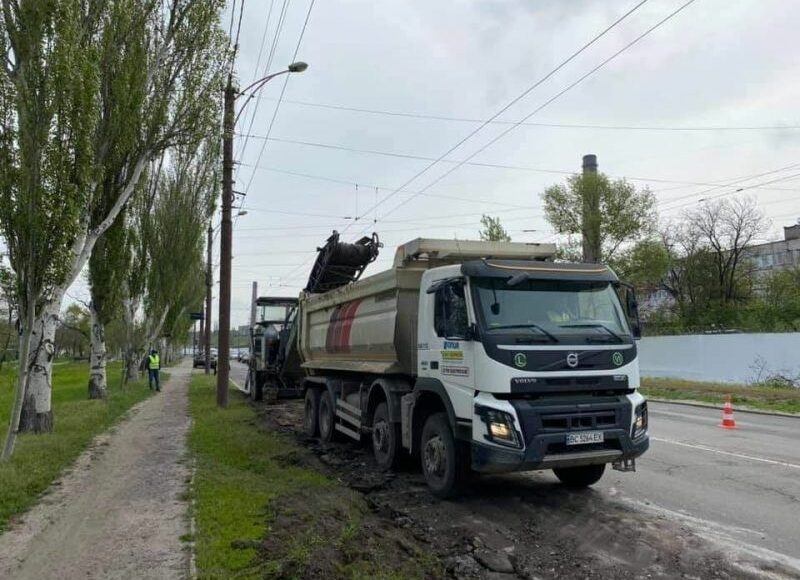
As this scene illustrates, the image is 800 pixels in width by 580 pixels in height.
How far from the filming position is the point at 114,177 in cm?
1276

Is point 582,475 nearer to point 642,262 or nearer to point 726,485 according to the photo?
point 726,485

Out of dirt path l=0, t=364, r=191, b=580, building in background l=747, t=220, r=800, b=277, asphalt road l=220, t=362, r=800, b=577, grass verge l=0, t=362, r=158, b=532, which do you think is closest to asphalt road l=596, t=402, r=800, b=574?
asphalt road l=220, t=362, r=800, b=577

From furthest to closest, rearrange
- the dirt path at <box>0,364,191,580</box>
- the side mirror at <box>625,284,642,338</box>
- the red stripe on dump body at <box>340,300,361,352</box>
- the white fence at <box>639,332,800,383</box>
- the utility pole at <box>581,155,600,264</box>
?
1. the utility pole at <box>581,155,600,264</box>
2. the white fence at <box>639,332,800,383</box>
3. the red stripe on dump body at <box>340,300,361,352</box>
4. the side mirror at <box>625,284,642,338</box>
5. the dirt path at <box>0,364,191,580</box>

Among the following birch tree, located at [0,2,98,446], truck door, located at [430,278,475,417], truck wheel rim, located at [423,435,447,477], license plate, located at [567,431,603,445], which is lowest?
truck wheel rim, located at [423,435,447,477]

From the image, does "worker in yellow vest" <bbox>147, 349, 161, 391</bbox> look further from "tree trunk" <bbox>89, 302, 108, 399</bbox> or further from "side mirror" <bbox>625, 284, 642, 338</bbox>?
"side mirror" <bbox>625, 284, 642, 338</bbox>

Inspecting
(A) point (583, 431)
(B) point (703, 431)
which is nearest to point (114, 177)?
(A) point (583, 431)

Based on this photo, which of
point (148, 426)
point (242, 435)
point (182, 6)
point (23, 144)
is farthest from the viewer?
point (148, 426)

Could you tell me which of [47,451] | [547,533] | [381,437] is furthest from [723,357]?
[47,451]

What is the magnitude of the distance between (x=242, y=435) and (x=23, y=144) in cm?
619

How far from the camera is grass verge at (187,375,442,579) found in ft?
15.8

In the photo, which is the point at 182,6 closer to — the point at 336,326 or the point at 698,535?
the point at 336,326

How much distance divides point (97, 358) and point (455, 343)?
17263 mm

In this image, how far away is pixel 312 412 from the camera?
1203 cm

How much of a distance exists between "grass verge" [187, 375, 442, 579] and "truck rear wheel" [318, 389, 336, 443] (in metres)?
1.38
